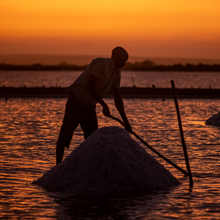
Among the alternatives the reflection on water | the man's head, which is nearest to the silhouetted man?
the man's head

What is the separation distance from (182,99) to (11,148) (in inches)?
1153

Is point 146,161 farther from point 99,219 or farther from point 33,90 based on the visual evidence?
point 33,90

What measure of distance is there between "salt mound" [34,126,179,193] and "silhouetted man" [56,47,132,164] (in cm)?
28

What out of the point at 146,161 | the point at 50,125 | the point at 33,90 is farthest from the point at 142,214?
the point at 33,90

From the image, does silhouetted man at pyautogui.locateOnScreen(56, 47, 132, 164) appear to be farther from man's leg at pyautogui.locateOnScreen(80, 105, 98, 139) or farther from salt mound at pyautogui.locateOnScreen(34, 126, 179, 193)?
salt mound at pyautogui.locateOnScreen(34, 126, 179, 193)

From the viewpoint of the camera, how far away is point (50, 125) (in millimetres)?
18609

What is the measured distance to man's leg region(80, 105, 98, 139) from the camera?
24.2 ft

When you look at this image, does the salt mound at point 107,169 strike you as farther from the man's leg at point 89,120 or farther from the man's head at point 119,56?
the man's head at point 119,56

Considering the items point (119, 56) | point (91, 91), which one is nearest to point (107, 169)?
point (91, 91)

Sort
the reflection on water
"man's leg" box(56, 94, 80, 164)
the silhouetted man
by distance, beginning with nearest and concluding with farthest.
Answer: the reflection on water
the silhouetted man
"man's leg" box(56, 94, 80, 164)

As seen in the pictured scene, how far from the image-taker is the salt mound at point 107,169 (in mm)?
6945

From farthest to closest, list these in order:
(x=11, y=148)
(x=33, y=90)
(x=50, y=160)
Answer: (x=33, y=90), (x=11, y=148), (x=50, y=160)

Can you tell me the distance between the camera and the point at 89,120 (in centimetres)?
746

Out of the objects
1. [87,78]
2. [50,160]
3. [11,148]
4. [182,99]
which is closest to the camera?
[87,78]
